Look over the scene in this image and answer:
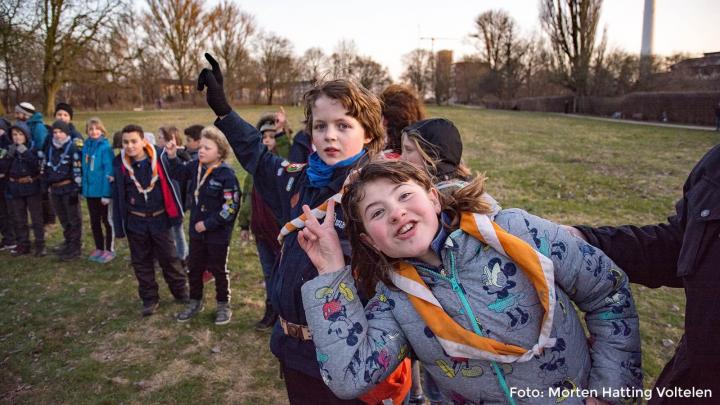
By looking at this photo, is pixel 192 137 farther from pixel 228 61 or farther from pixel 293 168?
pixel 228 61

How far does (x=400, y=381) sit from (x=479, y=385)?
464 mm

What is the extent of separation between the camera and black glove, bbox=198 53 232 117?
2.27 metres

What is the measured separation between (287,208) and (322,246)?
808mm

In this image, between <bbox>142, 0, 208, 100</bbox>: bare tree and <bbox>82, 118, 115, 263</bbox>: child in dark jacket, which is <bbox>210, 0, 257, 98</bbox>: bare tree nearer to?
<bbox>142, 0, 208, 100</bbox>: bare tree

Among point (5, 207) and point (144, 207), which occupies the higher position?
point (144, 207)

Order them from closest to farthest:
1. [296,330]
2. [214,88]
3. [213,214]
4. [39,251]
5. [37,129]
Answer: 1. [296,330]
2. [214,88]
3. [213,214]
4. [39,251]
5. [37,129]

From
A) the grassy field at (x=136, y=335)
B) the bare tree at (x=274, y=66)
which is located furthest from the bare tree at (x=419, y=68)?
the grassy field at (x=136, y=335)

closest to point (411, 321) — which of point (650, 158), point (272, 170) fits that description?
point (272, 170)

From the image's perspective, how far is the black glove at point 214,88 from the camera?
227cm

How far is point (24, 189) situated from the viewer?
21.4 ft

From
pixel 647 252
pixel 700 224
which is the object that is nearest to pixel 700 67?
pixel 647 252

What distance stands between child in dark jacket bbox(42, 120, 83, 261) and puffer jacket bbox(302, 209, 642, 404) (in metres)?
6.07

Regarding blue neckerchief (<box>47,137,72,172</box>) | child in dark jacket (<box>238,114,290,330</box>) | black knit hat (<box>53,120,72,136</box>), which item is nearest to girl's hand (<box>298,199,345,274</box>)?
child in dark jacket (<box>238,114,290,330</box>)

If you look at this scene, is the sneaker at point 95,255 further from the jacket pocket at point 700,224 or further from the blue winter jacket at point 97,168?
the jacket pocket at point 700,224
